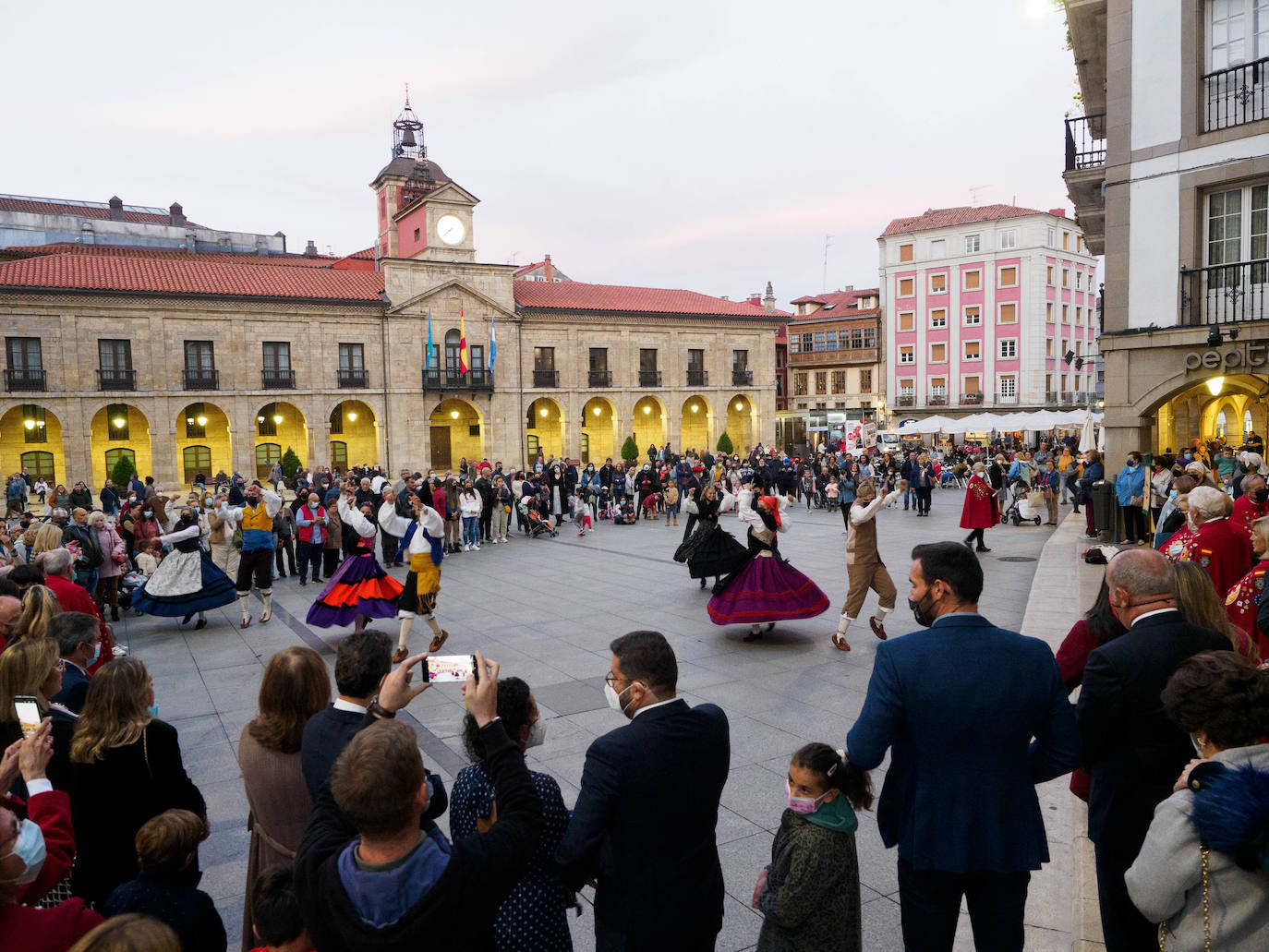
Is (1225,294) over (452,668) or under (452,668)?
over

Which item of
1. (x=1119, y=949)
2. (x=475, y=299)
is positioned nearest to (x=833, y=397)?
(x=475, y=299)

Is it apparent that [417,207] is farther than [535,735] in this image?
Yes

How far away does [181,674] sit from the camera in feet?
26.5

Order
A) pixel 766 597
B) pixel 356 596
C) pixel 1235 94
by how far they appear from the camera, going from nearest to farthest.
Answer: pixel 766 597 < pixel 356 596 < pixel 1235 94

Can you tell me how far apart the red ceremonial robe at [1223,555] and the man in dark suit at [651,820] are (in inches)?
180

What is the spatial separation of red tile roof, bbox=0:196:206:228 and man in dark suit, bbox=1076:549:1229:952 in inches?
2295

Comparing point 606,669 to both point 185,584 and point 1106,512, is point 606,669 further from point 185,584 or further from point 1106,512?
point 1106,512

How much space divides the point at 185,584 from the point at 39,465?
98.3 ft

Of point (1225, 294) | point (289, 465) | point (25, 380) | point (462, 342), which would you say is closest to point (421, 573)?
point (1225, 294)

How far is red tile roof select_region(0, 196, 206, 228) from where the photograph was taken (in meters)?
46.6

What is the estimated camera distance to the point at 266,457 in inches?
1467

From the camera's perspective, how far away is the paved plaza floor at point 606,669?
420cm

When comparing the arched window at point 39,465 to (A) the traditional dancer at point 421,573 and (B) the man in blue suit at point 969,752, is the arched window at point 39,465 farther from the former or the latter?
(B) the man in blue suit at point 969,752

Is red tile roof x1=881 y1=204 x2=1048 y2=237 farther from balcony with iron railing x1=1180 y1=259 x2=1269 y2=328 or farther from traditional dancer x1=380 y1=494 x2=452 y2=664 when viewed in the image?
traditional dancer x1=380 y1=494 x2=452 y2=664
